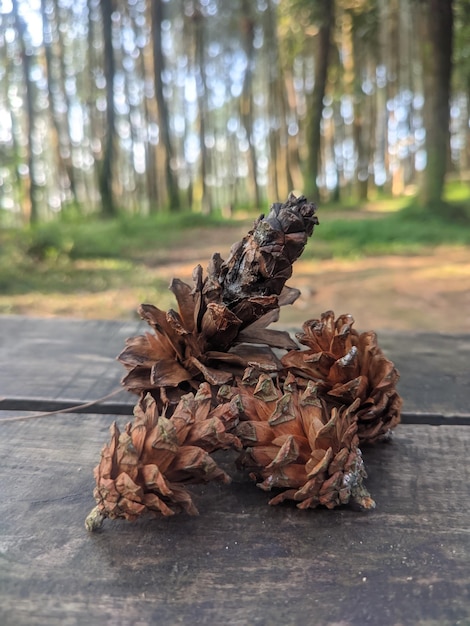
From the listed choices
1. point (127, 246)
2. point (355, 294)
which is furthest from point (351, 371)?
point (127, 246)

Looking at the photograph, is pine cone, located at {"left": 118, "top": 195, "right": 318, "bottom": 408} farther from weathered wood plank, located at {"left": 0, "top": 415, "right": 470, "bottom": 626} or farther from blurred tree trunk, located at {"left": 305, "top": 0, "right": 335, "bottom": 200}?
blurred tree trunk, located at {"left": 305, "top": 0, "right": 335, "bottom": 200}

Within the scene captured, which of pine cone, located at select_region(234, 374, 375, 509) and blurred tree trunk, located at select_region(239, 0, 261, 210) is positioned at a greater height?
blurred tree trunk, located at select_region(239, 0, 261, 210)

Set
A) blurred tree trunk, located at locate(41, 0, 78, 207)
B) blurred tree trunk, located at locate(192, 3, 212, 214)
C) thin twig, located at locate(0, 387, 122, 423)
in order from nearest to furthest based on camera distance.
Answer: thin twig, located at locate(0, 387, 122, 423)
blurred tree trunk, located at locate(192, 3, 212, 214)
blurred tree trunk, located at locate(41, 0, 78, 207)

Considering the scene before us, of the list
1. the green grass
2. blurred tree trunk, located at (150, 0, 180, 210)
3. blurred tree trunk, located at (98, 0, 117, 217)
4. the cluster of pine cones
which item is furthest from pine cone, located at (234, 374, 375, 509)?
blurred tree trunk, located at (150, 0, 180, 210)

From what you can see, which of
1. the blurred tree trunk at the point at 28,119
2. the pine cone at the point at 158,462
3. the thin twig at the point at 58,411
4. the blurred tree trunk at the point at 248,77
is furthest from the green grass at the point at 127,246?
the blurred tree trunk at the point at 248,77

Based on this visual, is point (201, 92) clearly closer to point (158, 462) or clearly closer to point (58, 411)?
point (58, 411)

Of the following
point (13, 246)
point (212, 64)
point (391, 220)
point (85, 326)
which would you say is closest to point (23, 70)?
point (212, 64)
